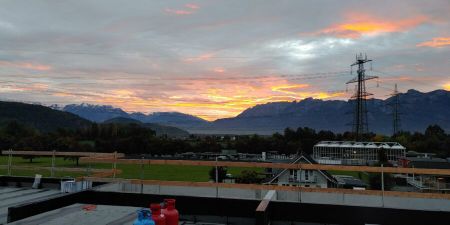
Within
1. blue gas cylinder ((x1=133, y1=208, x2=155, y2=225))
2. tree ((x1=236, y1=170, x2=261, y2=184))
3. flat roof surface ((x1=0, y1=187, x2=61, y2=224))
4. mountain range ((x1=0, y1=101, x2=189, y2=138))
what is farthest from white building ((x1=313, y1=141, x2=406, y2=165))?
mountain range ((x1=0, y1=101, x2=189, y2=138))

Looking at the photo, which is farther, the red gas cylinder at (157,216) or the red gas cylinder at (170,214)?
the red gas cylinder at (170,214)

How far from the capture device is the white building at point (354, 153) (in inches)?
2854

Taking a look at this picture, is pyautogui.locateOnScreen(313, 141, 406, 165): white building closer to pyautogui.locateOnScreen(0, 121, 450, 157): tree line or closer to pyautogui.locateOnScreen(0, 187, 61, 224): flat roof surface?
pyautogui.locateOnScreen(0, 121, 450, 157): tree line

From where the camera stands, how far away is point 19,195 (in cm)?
1110

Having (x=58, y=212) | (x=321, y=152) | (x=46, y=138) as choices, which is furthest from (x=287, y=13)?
(x=46, y=138)

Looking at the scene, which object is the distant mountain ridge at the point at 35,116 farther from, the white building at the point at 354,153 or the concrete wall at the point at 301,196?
the concrete wall at the point at 301,196

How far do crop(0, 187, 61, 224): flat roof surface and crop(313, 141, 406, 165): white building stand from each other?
68.6 metres

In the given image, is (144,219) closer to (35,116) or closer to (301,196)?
(301,196)

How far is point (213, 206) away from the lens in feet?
24.6

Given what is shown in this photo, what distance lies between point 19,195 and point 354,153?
75.0 metres

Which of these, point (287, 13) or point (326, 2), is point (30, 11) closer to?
point (287, 13)

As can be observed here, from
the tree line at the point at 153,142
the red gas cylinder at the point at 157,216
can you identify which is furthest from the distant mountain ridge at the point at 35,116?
the red gas cylinder at the point at 157,216

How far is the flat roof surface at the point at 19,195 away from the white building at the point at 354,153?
68573mm

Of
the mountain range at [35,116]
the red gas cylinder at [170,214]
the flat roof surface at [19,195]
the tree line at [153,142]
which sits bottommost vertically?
the tree line at [153,142]
